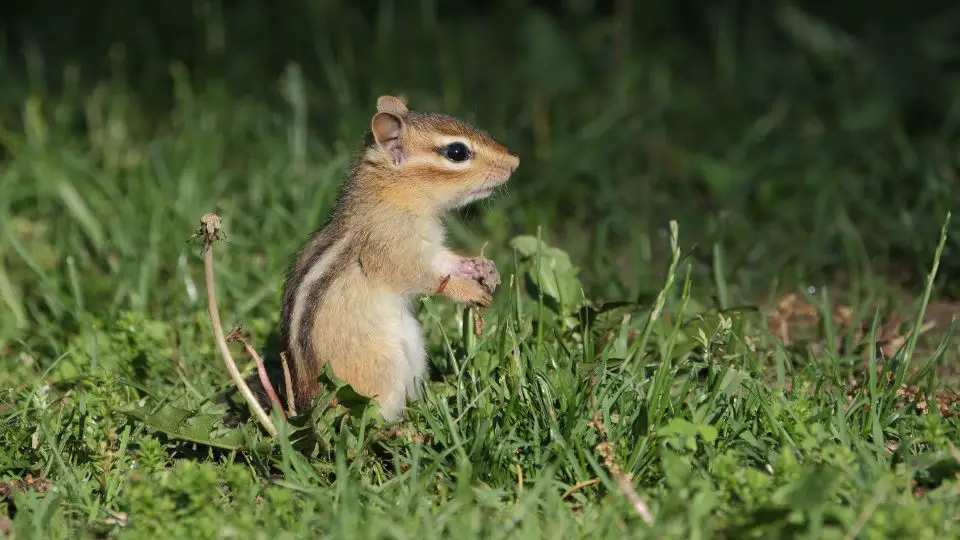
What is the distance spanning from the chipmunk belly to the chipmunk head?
37 cm

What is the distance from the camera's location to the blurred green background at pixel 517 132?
5.45 meters

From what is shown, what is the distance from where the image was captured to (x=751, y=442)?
3.57m

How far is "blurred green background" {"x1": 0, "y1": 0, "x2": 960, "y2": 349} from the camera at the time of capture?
17.9 feet

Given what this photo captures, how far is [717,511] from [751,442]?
1.43 feet

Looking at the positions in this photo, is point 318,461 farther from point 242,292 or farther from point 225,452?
point 242,292

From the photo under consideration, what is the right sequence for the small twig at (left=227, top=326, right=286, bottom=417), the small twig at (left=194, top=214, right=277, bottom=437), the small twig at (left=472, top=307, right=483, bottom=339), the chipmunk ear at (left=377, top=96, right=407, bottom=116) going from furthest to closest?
1. the chipmunk ear at (left=377, top=96, right=407, bottom=116)
2. the small twig at (left=472, top=307, right=483, bottom=339)
3. the small twig at (left=227, top=326, right=286, bottom=417)
4. the small twig at (left=194, top=214, right=277, bottom=437)

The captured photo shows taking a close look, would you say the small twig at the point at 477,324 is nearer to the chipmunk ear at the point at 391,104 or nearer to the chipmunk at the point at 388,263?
the chipmunk at the point at 388,263

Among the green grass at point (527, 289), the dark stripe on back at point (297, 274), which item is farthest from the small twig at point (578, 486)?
the dark stripe on back at point (297, 274)

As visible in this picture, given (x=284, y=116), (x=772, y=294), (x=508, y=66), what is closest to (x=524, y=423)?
(x=772, y=294)

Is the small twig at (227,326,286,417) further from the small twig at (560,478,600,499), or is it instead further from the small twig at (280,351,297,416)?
the small twig at (560,478,600,499)

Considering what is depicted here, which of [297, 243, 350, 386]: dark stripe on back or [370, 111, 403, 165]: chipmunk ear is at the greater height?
[370, 111, 403, 165]: chipmunk ear

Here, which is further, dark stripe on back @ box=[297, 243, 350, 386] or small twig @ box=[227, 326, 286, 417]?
dark stripe on back @ box=[297, 243, 350, 386]

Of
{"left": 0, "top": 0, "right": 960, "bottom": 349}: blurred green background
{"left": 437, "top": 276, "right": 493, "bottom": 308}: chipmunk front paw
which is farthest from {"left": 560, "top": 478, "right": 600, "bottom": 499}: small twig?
{"left": 0, "top": 0, "right": 960, "bottom": 349}: blurred green background

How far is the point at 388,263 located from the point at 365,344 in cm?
28
